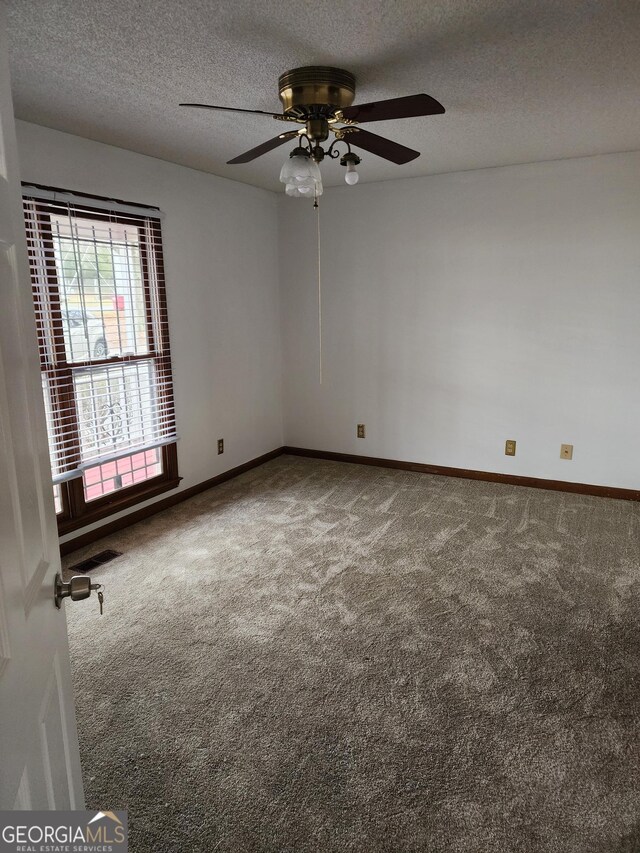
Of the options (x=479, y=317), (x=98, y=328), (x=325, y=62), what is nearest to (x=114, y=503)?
(x=98, y=328)

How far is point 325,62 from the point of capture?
206 centimetres

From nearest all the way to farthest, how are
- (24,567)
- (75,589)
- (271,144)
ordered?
(24,567)
(75,589)
(271,144)

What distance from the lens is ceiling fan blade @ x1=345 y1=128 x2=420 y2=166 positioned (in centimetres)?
221

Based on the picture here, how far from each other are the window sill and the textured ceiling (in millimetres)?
2104

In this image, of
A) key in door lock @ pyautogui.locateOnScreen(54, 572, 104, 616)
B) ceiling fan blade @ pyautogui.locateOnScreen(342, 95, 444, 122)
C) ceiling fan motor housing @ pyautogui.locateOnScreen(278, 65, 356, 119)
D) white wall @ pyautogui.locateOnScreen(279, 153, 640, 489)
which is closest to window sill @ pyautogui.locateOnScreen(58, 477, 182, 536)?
white wall @ pyautogui.locateOnScreen(279, 153, 640, 489)

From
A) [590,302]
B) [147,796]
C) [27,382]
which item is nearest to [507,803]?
[147,796]

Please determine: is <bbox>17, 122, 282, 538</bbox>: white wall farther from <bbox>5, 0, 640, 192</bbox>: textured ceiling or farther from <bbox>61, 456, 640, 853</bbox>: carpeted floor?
<bbox>61, 456, 640, 853</bbox>: carpeted floor

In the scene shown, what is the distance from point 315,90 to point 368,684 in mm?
2285

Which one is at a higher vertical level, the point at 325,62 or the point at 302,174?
the point at 325,62

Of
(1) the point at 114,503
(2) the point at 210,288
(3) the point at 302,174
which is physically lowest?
(1) the point at 114,503

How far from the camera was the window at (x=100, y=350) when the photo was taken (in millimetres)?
2938

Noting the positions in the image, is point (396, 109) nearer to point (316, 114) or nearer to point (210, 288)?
point (316, 114)

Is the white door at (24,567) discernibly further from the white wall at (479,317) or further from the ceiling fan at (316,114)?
the white wall at (479,317)

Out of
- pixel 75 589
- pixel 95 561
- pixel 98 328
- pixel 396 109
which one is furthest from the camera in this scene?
pixel 98 328
